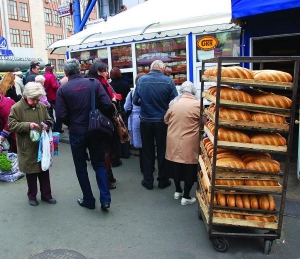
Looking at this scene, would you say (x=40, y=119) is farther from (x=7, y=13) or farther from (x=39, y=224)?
(x=7, y=13)

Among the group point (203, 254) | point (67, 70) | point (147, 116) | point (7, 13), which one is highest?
point (7, 13)

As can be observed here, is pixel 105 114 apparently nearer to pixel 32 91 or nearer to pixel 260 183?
pixel 32 91

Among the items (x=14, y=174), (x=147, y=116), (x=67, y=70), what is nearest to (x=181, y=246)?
(x=147, y=116)

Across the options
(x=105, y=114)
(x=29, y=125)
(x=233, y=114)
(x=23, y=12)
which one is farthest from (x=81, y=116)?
(x=23, y=12)

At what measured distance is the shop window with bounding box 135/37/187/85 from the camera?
6859 millimetres

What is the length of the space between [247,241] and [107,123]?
2019 mm

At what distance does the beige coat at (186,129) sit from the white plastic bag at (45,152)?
5.38 ft

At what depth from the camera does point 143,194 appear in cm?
455

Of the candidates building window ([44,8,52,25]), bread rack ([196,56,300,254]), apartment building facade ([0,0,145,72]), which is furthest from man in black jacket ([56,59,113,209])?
building window ([44,8,52,25])

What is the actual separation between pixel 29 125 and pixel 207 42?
4078mm

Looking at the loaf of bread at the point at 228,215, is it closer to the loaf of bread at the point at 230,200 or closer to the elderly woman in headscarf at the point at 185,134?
the loaf of bread at the point at 230,200

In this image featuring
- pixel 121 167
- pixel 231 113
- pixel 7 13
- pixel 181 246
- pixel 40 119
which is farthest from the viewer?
pixel 7 13

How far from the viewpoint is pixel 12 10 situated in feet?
135

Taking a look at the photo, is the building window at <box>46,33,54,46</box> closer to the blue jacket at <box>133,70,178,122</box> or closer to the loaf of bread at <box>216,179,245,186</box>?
the blue jacket at <box>133,70,178,122</box>
